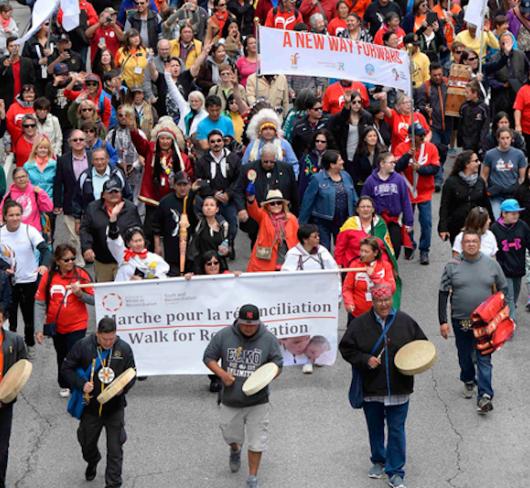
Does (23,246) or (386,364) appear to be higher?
(23,246)

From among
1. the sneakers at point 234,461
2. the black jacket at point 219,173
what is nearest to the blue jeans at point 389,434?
the sneakers at point 234,461

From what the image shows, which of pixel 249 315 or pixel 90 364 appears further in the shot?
pixel 90 364

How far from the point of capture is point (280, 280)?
1386 centimetres

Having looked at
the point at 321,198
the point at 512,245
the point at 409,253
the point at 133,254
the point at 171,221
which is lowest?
the point at 409,253

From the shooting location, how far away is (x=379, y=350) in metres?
11.8

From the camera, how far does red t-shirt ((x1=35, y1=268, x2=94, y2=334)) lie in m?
13.5

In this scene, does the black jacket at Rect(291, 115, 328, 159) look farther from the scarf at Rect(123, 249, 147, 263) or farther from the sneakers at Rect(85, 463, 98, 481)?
the sneakers at Rect(85, 463, 98, 481)

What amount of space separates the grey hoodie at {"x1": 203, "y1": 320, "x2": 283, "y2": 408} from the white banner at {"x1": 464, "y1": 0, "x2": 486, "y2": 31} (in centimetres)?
968

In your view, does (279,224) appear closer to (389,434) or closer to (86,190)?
(86,190)

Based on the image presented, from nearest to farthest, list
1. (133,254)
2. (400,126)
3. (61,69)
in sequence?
(133,254)
(400,126)
(61,69)

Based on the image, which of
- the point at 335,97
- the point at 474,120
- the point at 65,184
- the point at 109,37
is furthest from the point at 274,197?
the point at 109,37

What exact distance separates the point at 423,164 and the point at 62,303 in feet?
19.2

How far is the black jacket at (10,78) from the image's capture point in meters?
20.1

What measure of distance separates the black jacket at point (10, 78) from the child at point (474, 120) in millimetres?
6206
